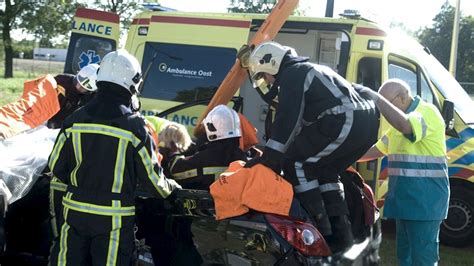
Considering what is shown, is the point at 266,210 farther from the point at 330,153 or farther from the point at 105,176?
the point at 105,176

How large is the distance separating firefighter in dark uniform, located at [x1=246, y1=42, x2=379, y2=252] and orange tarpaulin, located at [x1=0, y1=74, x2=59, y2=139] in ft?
6.57

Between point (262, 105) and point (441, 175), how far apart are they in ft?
13.8

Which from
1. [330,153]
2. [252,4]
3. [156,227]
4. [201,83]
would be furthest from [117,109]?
[252,4]

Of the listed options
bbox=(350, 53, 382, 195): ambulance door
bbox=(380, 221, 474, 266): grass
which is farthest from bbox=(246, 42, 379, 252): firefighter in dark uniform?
bbox=(350, 53, 382, 195): ambulance door

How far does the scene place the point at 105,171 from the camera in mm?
2994

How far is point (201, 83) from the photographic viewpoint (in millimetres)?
6906

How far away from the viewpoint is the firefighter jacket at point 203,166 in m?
3.67

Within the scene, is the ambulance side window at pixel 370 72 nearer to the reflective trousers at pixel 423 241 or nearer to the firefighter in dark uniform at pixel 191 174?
the reflective trousers at pixel 423 241

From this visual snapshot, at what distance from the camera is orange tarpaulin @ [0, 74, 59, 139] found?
13.8ft

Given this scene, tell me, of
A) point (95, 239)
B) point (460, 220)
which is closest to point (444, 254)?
point (460, 220)

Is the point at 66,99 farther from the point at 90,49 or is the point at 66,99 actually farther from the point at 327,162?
the point at 327,162

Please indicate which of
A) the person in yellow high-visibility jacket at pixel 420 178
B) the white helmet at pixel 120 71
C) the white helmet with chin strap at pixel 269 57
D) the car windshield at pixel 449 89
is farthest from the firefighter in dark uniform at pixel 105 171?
the car windshield at pixel 449 89

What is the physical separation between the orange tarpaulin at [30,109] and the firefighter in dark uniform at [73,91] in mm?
320

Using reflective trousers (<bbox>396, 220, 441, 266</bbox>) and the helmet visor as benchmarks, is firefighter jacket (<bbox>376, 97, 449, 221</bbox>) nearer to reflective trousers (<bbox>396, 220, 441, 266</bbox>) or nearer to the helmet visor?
reflective trousers (<bbox>396, 220, 441, 266</bbox>)
